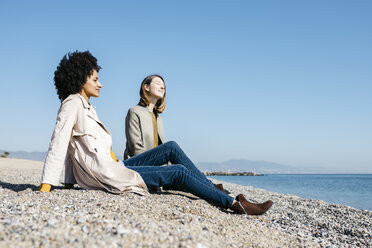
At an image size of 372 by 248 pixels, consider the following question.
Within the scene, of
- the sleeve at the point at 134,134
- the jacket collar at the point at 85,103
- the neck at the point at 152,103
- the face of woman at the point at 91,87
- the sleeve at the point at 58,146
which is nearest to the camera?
the sleeve at the point at 58,146

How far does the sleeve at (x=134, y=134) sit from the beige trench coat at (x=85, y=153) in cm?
118

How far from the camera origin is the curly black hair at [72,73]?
457cm

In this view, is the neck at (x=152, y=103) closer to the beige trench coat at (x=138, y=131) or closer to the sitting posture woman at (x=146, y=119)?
the sitting posture woman at (x=146, y=119)

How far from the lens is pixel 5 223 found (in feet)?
9.36

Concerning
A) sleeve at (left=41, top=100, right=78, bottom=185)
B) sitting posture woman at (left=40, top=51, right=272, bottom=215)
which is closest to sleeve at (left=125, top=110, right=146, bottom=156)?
sitting posture woman at (left=40, top=51, right=272, bottom=215)

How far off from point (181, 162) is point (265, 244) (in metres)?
2.16

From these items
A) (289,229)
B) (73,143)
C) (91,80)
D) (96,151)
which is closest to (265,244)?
(289,229)

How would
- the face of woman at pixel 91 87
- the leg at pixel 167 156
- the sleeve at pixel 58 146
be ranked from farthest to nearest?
the leg at pixel 167 156 → the face of woman at pixel 91 87 → the sleeve at pixel 58 146

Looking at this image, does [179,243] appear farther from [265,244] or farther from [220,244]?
[265,244]

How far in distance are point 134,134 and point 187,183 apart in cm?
174

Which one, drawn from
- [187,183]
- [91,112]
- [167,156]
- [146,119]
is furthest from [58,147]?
[146,119]

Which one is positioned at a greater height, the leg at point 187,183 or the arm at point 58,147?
the arm at point 58,147

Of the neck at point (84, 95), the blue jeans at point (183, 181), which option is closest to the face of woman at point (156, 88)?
the neck at point (84, 95)

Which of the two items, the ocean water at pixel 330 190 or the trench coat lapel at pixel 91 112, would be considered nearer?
the trench coat lapel at pixel 91 112
